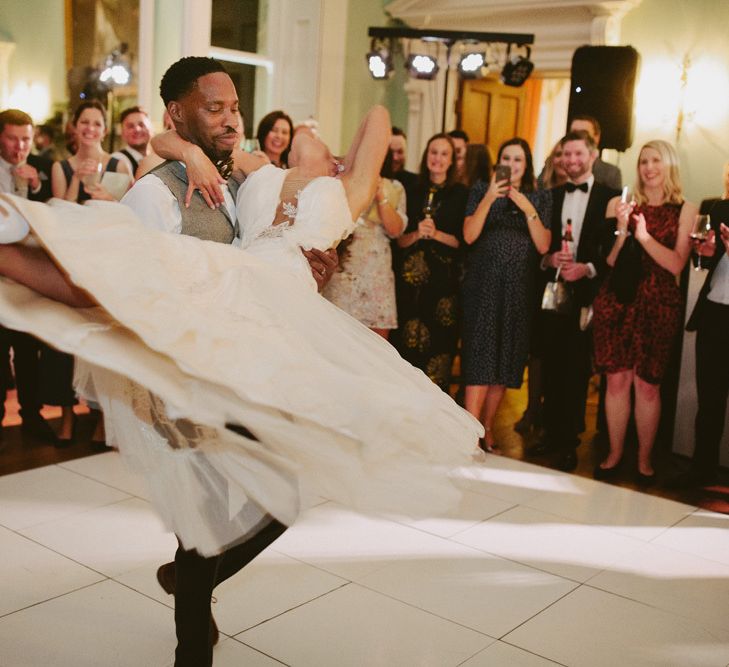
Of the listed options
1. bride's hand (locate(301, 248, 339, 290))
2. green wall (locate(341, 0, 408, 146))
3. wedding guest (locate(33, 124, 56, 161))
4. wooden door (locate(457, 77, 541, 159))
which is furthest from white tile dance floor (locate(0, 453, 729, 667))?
wooden door (locate(457, 77, 541, 159))

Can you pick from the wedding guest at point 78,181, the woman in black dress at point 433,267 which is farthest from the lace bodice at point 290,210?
the woman in black dress at point 433,267

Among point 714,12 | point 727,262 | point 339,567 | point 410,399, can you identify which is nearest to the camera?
point 410,399

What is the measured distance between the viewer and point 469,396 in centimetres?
461

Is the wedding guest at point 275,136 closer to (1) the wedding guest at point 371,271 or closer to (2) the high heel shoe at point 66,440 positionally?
(1) the wedding guest at point 371,271

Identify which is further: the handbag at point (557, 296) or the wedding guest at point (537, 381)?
the wedding guest at point (537, 381)

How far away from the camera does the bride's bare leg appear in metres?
1.59

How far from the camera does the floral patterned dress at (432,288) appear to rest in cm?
473

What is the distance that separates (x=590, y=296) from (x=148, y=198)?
3001 millimetres

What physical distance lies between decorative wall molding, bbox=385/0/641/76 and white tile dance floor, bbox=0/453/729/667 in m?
4.85

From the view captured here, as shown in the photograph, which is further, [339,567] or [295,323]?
[339,567]

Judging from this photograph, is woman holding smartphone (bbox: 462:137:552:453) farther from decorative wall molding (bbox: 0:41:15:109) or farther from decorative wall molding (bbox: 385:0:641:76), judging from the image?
decorative wall molding (bbox: 0:41:15:109)

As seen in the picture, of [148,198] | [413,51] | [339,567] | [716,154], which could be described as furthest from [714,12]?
[148,198]

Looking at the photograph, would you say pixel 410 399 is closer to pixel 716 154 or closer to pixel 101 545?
pixel 101 545

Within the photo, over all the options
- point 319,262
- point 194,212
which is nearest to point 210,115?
point 194,212
